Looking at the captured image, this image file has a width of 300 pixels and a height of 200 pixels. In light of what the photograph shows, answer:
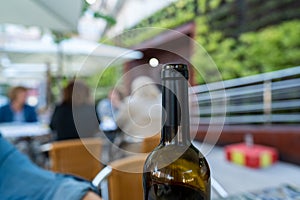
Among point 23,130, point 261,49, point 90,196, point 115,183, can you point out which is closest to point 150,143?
point 90,196

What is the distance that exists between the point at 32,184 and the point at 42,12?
915 mm

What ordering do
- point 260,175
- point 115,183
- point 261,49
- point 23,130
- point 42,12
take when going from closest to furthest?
1. point 115,183
2. point 42,12
3. point 23,130
4. point 260,175
5. point 261,49

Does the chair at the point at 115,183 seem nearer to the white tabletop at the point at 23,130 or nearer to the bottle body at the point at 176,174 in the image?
the bottle body at the point at 176,174

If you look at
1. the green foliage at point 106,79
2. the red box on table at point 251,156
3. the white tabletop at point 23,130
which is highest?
the green foliage at point 106,79

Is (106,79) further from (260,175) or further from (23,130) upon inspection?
(260,175)

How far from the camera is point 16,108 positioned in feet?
11.8

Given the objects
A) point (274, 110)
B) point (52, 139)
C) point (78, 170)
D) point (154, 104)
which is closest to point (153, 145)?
point (154, 104)

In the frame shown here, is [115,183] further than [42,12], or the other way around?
[42,12]

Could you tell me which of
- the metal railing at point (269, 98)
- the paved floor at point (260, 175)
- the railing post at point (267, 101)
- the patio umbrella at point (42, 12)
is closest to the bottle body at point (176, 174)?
the patio umbrella at point (42, 12)

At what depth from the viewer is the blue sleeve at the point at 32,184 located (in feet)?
2.40

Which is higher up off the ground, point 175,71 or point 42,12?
point 42,12

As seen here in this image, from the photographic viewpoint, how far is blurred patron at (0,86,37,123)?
138 inches

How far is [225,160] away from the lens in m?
4.07

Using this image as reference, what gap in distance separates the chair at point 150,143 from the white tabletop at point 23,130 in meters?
2.77
